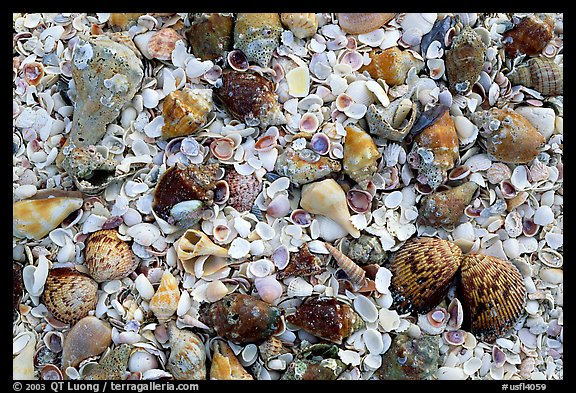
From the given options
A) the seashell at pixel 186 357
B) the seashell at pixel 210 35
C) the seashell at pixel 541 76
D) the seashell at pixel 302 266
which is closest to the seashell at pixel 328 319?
the seashell at pixel 302 266

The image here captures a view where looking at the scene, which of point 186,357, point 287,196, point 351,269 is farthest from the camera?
point 287,196

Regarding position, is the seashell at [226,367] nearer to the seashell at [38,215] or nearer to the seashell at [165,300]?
the seashell at [165,300]

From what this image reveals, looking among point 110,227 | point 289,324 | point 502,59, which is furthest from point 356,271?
point 502,59

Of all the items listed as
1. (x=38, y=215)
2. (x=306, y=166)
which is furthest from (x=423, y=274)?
(x=38, y=215)

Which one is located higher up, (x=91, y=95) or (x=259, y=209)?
(x=91, y=95)

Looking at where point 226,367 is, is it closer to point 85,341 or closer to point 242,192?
point 85,341
